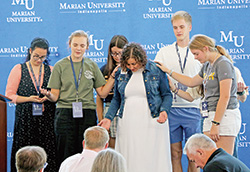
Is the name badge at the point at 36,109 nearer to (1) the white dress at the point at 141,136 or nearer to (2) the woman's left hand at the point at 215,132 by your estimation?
(1) the white dress at the point at 141,136

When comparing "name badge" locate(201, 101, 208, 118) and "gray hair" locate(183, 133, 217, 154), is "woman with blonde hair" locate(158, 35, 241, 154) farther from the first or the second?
"gray hair" locate(183, 133, 217, 154)

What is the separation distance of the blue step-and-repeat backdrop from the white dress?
6.28 feet

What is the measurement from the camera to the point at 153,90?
3.82m

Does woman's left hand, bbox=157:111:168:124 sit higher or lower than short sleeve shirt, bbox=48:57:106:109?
lower

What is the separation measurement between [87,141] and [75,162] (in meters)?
0.19

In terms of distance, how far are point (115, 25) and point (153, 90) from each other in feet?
7.05

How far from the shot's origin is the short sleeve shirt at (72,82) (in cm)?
427

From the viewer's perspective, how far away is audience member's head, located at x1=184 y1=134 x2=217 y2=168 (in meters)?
3.01

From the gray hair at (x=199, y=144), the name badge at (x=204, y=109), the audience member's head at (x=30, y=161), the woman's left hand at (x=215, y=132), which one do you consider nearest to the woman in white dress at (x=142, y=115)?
the name badge at (x=204, y=109)

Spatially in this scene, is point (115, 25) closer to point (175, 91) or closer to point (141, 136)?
point (175, 91)

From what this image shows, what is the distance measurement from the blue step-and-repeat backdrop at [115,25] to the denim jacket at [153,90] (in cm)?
181

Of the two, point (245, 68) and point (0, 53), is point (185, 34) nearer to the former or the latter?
point (245, 68)

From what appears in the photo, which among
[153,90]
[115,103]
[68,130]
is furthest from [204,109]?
[68,130]

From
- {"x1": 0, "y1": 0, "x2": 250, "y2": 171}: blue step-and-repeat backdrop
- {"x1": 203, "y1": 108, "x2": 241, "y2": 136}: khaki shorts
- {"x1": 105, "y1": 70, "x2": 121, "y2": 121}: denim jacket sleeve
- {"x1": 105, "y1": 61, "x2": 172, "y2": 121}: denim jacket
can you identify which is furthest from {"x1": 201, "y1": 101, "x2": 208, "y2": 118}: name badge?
{"x1": 0, "y1": 0, "x2": 250, "y2": 171}: blue step-and-repeat backdrop
